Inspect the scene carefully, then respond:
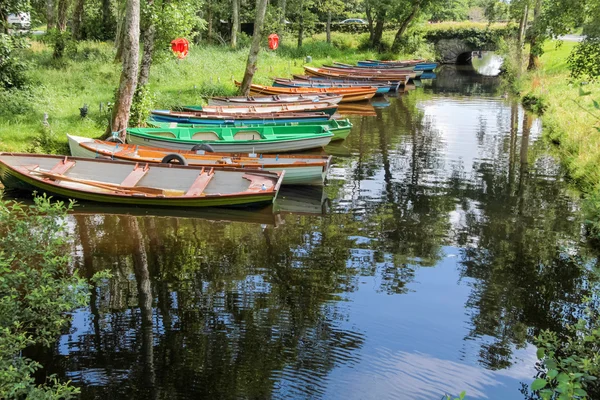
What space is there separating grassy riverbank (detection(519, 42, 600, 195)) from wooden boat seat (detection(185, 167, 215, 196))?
7600 millimetres

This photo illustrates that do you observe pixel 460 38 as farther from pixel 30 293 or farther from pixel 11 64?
pixel 30 293

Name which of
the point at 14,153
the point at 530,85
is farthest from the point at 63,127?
the point at 530,85

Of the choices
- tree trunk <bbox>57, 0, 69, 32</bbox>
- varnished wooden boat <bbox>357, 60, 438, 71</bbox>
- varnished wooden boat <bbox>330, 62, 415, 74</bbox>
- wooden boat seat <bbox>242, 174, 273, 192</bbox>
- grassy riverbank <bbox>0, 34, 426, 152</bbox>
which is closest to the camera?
wooden boat seat <bbox>242, 174, 273, 192</bbox>

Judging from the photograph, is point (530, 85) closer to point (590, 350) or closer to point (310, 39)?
point (310, 39)

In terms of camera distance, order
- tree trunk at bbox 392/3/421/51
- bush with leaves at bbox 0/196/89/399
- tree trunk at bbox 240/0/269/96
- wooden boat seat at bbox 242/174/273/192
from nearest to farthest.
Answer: bush with leaves at bbox 0/196/89/399 < wooden boat seat at bbox 242/174/273/192 < tree trunk at bbox 240/0/269/96 < tree trunk at bbox 392/3/421/51

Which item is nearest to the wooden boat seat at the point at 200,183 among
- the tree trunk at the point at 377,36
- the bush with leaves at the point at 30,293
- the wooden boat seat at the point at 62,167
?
the wooden boat seat at the point at 62,167

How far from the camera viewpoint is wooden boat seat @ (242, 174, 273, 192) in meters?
13.5

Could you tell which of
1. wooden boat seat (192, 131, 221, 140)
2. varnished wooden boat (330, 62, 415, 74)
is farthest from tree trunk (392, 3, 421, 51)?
wooden boat seat (192, 131, 221, 140)

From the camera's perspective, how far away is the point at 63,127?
17516 millimetres

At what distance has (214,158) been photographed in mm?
15758

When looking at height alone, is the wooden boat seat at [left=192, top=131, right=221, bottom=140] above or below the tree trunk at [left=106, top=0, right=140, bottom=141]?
below

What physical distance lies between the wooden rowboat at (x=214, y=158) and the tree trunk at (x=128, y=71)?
156 cm

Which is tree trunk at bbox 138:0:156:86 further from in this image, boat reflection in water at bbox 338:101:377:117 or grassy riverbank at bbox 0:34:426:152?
boat reflection in water at bbox 338:101:377:117

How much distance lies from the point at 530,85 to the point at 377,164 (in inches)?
719
